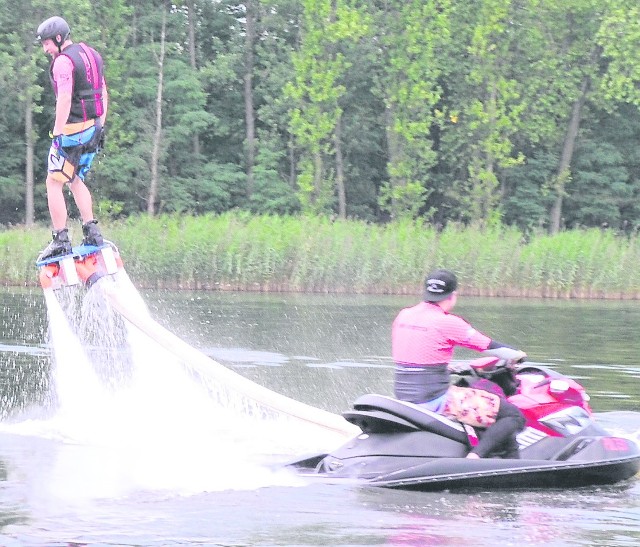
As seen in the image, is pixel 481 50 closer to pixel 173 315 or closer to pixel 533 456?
pixel 173 315

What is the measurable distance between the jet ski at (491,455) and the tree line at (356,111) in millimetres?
31514

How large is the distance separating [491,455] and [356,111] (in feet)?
121

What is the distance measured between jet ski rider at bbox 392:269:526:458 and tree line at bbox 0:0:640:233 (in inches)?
1243

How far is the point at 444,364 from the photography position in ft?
31.5

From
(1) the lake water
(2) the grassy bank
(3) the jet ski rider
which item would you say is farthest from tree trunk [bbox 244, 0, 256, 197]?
(3) the jet ski rider

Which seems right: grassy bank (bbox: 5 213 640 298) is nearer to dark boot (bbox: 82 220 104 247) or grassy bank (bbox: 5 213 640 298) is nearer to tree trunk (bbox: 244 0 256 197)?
tree trunk (bbox: 244 0 256 197)

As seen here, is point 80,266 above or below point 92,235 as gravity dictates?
below

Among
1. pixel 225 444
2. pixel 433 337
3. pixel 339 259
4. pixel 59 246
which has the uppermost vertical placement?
pixel 59 246

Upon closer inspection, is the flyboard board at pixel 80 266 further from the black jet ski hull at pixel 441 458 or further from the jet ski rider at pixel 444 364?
the jet ski rider at pixel 444 364

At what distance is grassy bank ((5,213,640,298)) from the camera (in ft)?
93.3

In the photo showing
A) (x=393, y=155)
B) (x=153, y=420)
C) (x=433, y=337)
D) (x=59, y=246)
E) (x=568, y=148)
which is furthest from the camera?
(x=568, y=148)

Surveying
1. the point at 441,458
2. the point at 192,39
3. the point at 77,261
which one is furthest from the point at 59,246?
the point at 192,39

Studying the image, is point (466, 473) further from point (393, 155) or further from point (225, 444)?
point (393, 155)

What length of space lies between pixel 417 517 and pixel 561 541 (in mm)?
934
